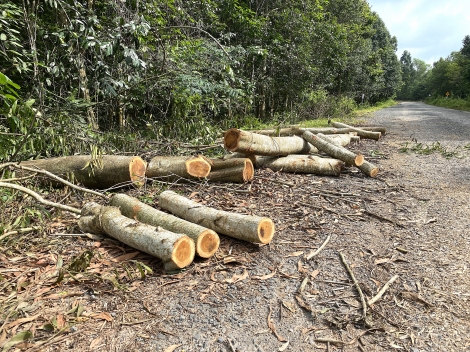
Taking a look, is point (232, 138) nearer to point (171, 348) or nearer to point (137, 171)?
point (137, 171)

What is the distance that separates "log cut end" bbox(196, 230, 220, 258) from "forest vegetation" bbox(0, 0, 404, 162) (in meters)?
1.99

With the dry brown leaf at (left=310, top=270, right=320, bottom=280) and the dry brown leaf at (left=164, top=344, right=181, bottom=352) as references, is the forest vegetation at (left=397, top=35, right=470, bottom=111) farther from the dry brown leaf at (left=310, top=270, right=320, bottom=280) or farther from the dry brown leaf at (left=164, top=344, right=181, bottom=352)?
the dry brown leaf at (left=164, top=344, right=181, bottom=352)

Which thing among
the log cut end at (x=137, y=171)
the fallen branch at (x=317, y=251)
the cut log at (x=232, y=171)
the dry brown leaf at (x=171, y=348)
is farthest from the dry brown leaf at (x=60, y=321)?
the cut log at (x=232, y=171)

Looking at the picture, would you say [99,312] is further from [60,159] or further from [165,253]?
[60,159]

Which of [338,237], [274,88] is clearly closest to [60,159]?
[338,237]

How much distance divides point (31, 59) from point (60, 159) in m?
2.22

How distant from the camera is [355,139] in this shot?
9.24 m

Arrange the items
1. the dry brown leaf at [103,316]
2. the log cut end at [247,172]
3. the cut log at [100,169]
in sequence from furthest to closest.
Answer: the log cut end at [247,172]
the cut log at [100,169]
the dry brown leaf at [103,316]

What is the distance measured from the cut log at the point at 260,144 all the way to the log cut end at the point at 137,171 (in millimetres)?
1338

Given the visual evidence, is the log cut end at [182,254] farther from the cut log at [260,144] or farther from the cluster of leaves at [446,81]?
the cluster of leaves at [446,81]

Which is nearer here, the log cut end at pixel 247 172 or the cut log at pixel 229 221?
the cut log at pixel 229 221

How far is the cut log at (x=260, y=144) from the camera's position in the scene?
15.8 feet

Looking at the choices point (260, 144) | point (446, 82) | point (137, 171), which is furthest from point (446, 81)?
point (137, 171)

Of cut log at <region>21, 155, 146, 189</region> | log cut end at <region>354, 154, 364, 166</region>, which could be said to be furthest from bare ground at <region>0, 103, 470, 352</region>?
log cut end at <region>354, 154, 364, 166</region>
